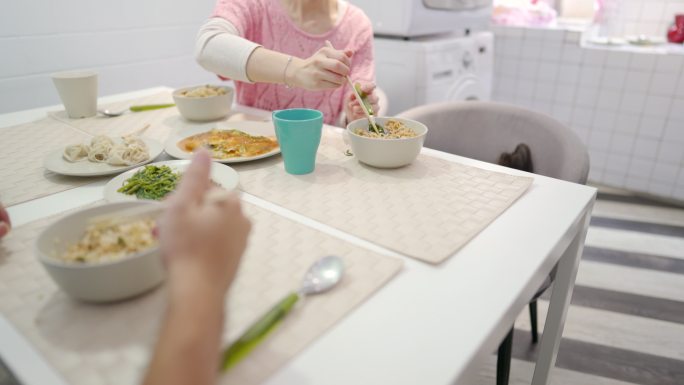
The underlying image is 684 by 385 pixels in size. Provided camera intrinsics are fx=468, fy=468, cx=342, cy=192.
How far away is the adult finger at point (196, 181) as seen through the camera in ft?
1.45

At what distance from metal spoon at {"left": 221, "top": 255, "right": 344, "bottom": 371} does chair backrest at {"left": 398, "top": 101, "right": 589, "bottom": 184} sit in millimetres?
745

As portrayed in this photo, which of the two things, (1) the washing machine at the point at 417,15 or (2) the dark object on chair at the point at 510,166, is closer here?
(2) the dark object on chair at the point at 510,166

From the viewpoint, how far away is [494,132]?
4.33 ft

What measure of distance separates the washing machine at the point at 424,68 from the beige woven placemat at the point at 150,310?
1.50 m

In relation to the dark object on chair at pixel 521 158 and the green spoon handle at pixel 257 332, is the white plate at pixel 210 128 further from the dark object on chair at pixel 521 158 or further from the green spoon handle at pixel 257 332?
the dark object on chair at pixel 521 158

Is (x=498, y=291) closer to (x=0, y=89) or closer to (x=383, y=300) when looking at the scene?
(x=383, y=300)

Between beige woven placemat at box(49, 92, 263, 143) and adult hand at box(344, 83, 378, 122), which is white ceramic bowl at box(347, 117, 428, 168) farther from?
beige woven placemat at box(49, 92, 263, 143)

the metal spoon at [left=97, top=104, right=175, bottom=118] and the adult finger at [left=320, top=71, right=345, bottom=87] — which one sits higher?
the adult finger at [left=320, top=71, right=345, bottom=87]

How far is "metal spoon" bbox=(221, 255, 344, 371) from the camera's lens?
0.47 m

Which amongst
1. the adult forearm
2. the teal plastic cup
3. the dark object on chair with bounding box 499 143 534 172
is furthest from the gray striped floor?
the adult forearm

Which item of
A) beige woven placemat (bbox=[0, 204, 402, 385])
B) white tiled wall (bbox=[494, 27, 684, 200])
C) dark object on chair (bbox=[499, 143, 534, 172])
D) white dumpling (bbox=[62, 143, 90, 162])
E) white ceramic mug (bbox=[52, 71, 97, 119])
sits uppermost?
white ceramic mug (bbox=[52, 71, 97, 119])

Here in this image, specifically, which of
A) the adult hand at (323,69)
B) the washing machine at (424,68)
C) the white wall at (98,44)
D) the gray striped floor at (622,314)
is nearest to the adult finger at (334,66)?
the adult hand at (323,69)

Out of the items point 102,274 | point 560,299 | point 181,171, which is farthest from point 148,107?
point 560,299

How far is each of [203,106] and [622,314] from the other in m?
1.55
